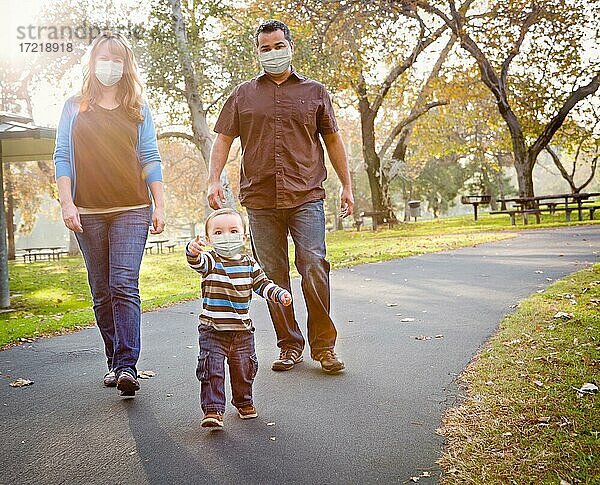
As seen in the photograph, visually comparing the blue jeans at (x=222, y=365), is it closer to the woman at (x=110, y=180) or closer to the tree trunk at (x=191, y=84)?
the woman at (x=110, y=180)

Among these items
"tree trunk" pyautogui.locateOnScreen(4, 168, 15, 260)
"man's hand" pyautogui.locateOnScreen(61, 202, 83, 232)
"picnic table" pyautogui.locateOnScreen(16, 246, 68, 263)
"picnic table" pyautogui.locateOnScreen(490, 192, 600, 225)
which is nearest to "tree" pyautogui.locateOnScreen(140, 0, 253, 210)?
"picnic table" pyautogui.locateOnScreen(490, 192, 600, 225)

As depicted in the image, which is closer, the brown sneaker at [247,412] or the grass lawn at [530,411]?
the grass lawn at [530,411]

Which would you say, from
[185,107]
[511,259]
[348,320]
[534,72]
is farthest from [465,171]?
[348,320]

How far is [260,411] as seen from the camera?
3596 mm

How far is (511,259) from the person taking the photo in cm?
1098

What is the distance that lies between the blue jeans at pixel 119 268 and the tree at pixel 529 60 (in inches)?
729

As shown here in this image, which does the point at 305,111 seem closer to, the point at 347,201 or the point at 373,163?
the point at 347,201

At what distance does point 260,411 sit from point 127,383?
0.81m

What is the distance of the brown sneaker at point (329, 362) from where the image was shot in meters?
4.35

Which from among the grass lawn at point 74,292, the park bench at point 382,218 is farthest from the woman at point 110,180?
the park bench at point 382,218

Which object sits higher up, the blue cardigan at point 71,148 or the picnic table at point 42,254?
the blue cardigan at point 71,148

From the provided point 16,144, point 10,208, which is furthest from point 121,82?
point 10,208

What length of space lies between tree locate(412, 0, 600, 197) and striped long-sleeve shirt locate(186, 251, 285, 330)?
18911mm

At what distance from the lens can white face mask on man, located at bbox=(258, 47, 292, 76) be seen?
4.27 meters
